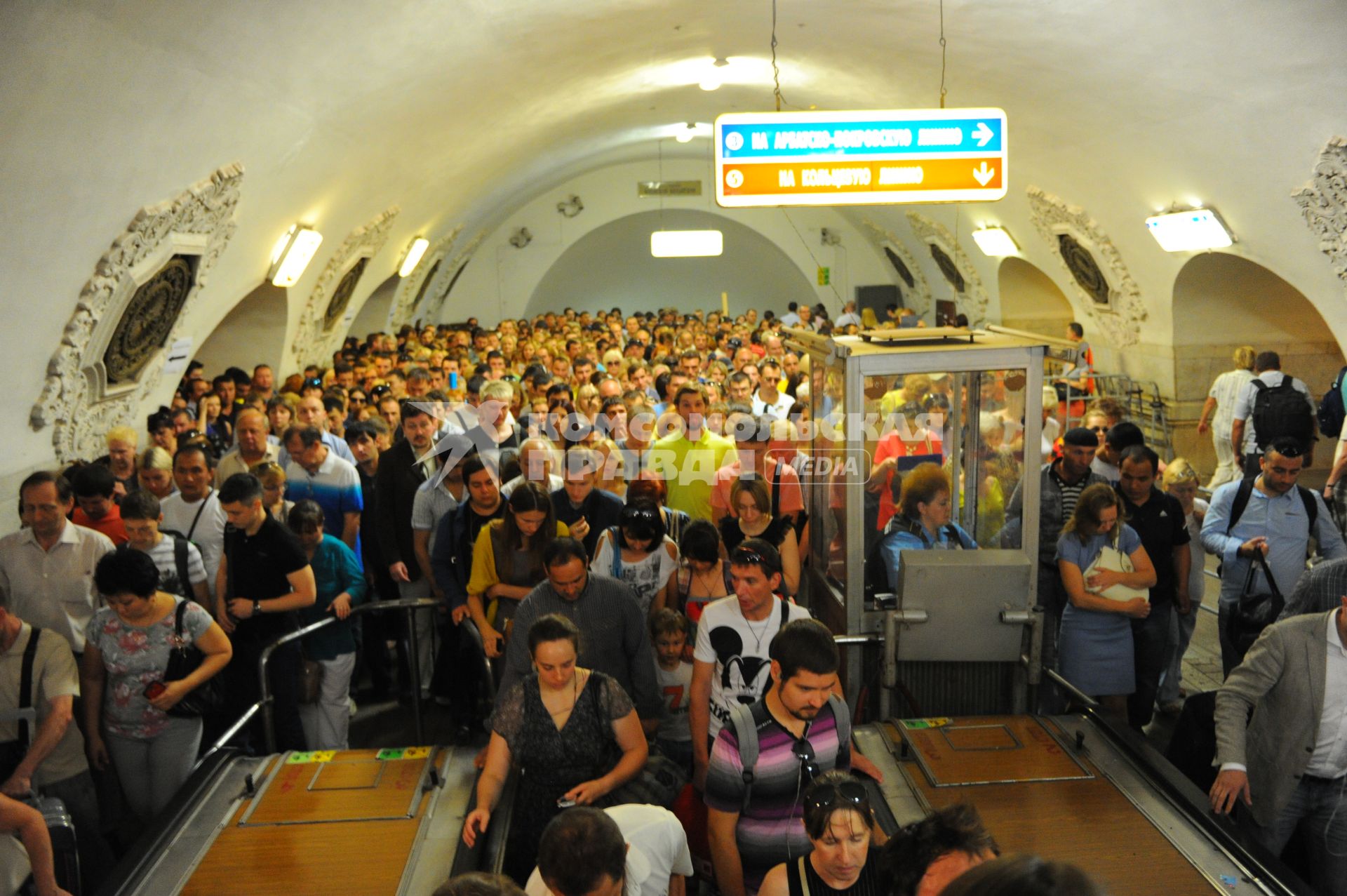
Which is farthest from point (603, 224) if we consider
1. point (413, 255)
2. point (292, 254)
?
point (292, 254)

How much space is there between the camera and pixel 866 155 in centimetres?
624

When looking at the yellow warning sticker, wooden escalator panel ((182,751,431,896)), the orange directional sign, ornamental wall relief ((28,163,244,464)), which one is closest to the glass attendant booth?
the yellow warning sticker

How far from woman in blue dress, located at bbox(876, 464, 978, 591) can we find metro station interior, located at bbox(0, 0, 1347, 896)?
163 mm

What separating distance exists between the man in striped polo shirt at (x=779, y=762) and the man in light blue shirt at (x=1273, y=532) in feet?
10.8

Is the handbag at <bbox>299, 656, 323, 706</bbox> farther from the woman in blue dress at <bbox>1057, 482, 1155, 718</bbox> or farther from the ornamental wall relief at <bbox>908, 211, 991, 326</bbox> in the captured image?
the ornamental wall relief at <bbox>908, 211, 991, 326</bbox>

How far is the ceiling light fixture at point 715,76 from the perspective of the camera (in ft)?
38.3

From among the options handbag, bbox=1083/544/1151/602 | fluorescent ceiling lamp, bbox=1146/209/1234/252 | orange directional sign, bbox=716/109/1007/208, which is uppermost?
fluorescent ceiling lamp, bbox=1146/209/1234/252

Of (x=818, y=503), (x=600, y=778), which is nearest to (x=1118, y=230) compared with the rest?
(x=818, y=503)

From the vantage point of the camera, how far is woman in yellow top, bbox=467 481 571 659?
5113 millimetres

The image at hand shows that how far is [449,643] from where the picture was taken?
5.90 m

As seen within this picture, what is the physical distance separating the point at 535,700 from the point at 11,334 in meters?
4.40

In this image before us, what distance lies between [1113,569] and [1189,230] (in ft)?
22.2

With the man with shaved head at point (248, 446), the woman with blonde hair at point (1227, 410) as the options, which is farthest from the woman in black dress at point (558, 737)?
the woman with blonde hair at point (1227, 410)

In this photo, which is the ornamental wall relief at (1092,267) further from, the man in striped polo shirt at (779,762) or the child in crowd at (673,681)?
the man in striped polo shirt at (779,762)
